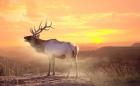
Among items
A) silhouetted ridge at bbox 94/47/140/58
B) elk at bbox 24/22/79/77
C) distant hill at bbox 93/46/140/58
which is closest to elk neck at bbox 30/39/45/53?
elk at bbox 24/22/79/77

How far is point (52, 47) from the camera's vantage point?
30156mm

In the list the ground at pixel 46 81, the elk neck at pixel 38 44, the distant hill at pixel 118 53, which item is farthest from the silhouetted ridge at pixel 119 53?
the ground at pixel 46 81

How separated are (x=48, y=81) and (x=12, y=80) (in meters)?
2.46

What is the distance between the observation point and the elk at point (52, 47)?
96.1ft

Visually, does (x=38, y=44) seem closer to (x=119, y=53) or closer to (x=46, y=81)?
(x=46, y=81)

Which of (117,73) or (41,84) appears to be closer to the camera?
(41,84)

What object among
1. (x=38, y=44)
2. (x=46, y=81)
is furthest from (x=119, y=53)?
(x=46, y=81)

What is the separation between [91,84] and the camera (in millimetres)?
27688

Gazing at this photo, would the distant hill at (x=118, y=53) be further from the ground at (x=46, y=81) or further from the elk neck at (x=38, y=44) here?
the ground at (x=46, y=81)

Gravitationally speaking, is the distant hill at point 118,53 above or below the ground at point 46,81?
above

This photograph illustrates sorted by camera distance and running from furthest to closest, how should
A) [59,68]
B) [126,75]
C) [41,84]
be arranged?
[59,68], [126,75], [41,84]

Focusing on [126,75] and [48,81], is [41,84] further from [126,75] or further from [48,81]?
[126,75]

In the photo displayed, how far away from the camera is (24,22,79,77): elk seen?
96.1 ft

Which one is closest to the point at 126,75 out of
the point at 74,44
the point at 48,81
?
the point at 74,44
